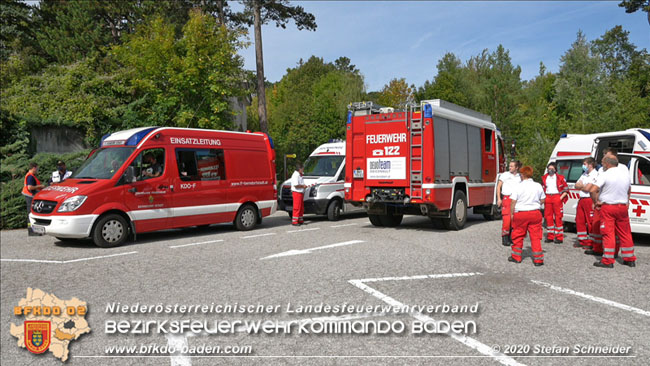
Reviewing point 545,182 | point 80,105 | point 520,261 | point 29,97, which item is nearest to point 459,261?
point 520,261

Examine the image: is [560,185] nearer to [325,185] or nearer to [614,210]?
[614,210]

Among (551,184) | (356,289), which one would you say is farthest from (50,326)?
(551,184)

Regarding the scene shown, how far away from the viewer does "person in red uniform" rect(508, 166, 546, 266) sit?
24.5 ft

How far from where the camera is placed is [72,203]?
29.8 feet

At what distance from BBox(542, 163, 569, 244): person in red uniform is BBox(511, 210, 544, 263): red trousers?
8.52ft

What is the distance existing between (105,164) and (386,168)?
20.9 feet

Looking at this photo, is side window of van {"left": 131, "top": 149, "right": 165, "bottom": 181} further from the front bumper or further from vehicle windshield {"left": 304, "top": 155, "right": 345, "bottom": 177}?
vehicle windshield {"left": 304, "top": 155, "right": 345, "bottom": 177}

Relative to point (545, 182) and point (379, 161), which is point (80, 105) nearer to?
point (379, 161)

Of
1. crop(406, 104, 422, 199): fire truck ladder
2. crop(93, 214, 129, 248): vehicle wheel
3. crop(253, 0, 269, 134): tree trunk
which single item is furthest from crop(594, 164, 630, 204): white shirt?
crop(253, 0, 269, 134): tree trunk

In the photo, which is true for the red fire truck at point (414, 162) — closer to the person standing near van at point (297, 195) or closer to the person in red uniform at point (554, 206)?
the person standing near van at point (297, 195)

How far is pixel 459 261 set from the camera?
779 cm

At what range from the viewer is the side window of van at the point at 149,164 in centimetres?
1005

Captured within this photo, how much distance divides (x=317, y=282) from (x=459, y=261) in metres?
2.72

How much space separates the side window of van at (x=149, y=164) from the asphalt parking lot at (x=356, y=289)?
155cm
